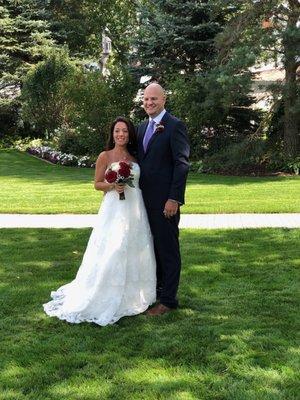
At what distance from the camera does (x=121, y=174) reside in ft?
15.3

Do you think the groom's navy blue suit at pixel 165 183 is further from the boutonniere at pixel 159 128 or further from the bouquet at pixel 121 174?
the bouquet at pixel 121 174

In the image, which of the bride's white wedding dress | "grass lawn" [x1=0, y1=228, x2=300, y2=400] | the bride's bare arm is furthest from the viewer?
the bride's bare arm

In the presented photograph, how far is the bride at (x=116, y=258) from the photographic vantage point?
190 inches

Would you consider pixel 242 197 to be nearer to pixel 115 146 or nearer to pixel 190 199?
pixel 190 199

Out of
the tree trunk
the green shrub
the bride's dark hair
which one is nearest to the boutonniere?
the bride's dark hair

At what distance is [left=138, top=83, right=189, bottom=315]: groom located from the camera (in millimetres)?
4645

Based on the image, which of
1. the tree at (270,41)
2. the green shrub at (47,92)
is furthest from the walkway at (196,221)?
the green shrub at (47,92)

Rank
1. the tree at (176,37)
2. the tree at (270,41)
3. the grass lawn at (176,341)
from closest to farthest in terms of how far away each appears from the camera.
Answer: the grass lawn at (176,341), the tree at (270,41), the tree at (176,37)

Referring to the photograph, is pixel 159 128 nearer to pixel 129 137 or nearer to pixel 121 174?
pixel 129 137

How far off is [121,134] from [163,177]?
0.56 m

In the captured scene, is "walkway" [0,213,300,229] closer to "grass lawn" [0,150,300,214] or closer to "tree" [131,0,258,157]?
"grass lawn" [0,150,300,214]

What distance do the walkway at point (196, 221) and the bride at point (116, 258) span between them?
4050 millimetres

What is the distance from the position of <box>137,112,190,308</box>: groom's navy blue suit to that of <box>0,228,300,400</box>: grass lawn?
420 mm

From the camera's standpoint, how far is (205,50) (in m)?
20.4
